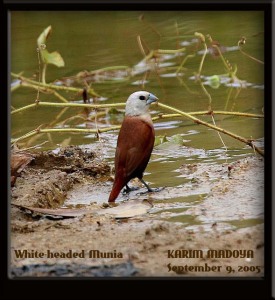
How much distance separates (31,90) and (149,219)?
203 cm

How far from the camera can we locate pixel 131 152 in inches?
274

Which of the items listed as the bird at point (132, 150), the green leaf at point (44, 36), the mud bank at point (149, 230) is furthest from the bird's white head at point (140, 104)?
the green leaf at point (44, 36)

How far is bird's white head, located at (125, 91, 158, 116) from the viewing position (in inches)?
280

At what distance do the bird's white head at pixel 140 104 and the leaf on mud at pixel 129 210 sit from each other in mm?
605

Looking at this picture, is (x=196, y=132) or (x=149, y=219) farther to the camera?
(x=196, y=132)

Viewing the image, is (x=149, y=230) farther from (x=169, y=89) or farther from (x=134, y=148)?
(x=169, y=89)

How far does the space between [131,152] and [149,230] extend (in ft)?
2.65

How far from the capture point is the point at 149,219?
259 inches

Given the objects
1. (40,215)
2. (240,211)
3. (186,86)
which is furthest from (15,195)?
(186,86)

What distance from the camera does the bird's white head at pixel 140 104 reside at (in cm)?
711

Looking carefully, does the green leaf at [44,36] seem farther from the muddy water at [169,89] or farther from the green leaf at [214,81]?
the green leaf at [214,81]

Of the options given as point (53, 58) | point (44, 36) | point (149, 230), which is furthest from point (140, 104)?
point (149, 230)
